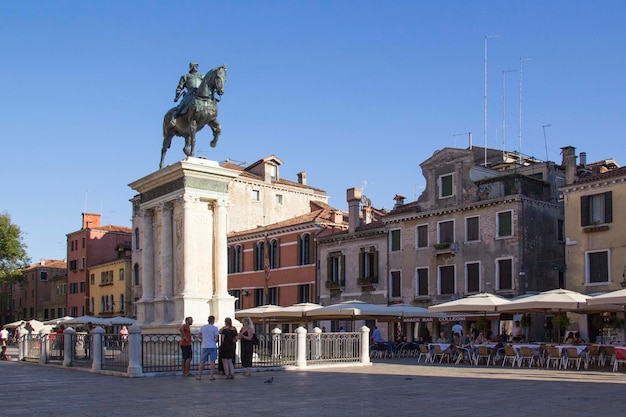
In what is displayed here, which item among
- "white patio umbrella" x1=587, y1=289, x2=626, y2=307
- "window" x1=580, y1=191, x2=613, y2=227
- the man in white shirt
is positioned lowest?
the man in white shirt

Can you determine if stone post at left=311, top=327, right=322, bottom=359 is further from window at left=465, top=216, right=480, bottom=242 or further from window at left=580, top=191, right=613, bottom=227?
window at left=465, top=216, right=480, bottom=242

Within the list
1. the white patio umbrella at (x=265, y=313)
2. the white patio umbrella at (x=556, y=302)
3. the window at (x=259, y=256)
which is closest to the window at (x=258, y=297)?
the window at (x=259, y=256)

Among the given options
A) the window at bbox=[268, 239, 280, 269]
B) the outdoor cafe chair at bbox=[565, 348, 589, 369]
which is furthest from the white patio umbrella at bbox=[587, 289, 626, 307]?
the window at bbox=[268, 239, 280, 269]

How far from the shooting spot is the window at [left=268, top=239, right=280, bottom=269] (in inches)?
2015

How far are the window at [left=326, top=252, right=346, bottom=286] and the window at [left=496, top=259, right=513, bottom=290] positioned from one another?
36.9 ft

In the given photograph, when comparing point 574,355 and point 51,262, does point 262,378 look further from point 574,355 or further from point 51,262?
point 51,262

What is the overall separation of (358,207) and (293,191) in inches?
548

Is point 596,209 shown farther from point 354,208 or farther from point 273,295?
point 273,295

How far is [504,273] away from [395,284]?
7.72 m

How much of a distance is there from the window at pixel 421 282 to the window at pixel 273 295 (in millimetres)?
11294

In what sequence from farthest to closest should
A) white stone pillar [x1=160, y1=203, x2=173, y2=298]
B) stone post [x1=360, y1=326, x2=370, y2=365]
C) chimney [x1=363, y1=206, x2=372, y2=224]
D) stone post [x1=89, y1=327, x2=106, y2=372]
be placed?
chimney [x1=363, y1=206, x2=372, y2=224]
stone post [x1=360, y1=326, x2=370, y2=365]
white stone pillar [x1=160, y1=203, x2=173, y2=298]
stone post [x1=89, y1=327, x2=106, y2=372]

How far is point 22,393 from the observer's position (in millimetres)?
15891

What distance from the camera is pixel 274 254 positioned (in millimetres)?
51562

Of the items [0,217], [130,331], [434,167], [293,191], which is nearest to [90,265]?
[0,217]
